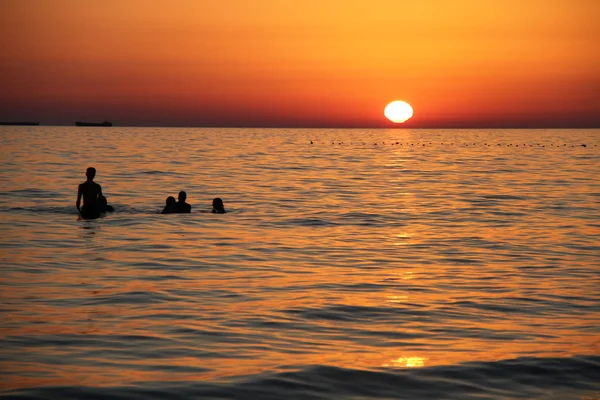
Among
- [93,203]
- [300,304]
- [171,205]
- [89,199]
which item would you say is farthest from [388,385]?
[171,205]

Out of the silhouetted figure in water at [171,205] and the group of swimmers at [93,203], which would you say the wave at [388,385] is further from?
the silhouetted figure in water at [171,205]

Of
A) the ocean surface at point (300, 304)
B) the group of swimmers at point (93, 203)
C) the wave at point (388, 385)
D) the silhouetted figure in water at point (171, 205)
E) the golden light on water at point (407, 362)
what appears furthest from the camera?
the silhouetted figure in water at point (171, 205)

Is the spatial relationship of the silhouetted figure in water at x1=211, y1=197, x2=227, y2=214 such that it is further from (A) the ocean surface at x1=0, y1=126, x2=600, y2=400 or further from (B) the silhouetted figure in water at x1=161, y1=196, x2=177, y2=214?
(B) the silhouetted figure in water at x1=161, y1=196, x2=177, y2=214

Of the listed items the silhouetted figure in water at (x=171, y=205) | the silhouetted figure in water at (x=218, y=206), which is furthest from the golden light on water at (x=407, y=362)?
the silhouetted figure in water at (x=171, y=205)

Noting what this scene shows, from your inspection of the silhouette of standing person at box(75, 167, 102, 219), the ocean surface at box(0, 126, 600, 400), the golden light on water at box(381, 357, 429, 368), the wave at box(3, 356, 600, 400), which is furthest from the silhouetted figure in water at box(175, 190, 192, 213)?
the wave at box(3, 356, 600, 400)

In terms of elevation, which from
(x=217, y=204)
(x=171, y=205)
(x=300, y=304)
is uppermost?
(x=217, y=204)

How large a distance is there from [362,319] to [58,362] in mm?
4831

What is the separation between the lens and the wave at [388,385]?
898 centimetres

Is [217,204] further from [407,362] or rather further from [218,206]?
[407,362]

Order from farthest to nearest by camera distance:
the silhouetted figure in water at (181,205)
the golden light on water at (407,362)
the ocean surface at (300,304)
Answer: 1. the silhouetted figure in water at (181,205)
2. the golden light on water at (407,362)
3. the ocean surface at (300,304)

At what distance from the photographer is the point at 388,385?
9.44 metres

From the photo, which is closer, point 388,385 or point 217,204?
point 388,385

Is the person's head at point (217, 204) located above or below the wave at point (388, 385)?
above

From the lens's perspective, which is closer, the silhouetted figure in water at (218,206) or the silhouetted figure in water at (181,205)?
the silhouetted figure in water at (181,205)
